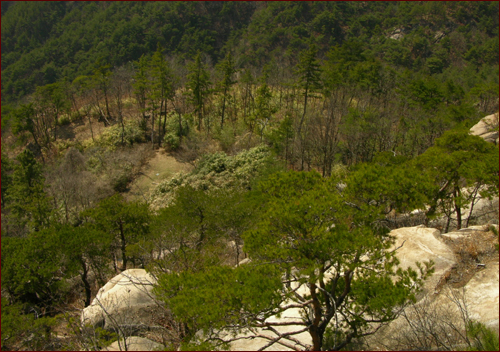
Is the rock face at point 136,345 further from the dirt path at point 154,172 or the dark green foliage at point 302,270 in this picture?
the dirt path at point 154,172

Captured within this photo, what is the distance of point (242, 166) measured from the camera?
30125mm

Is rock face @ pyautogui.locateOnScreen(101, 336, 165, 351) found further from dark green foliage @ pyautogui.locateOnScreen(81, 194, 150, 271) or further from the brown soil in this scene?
dark green foliage @ pyautogui.locateOnScreen(81, 194, 150, 271)

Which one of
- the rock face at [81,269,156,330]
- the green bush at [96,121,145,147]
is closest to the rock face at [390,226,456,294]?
the rock face at [81,269,156,330]

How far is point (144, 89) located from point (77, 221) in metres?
18.9

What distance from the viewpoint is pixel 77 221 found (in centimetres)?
2959

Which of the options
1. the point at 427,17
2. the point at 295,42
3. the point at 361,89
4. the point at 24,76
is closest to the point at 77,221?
the point at 361,89

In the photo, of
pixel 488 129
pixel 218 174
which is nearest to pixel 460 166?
pixel 488 129

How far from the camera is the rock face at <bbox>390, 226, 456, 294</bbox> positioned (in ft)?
33.1

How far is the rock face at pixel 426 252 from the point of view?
33.1ft

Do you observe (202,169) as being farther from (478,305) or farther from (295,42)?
(295,42)

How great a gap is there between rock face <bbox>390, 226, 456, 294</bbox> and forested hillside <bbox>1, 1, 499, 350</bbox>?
57 cm

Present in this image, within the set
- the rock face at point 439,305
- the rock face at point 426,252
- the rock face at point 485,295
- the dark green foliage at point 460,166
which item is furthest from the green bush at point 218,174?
the rock face at point 485,295

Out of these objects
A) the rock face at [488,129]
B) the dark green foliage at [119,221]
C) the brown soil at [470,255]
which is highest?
the brown soil at [470,255]

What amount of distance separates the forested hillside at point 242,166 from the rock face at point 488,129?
137 cm
